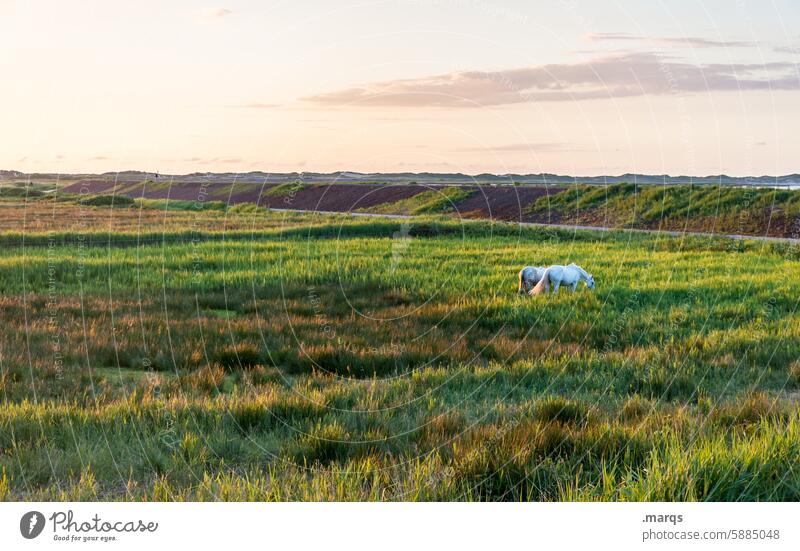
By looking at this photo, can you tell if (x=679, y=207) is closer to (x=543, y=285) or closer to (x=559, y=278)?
(x=559, y=278)

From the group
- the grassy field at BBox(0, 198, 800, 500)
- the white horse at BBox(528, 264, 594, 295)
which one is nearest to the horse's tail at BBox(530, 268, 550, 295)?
the white horse at BBox(528, 264, 594, 295)

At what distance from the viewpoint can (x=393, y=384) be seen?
A: 24.4ft

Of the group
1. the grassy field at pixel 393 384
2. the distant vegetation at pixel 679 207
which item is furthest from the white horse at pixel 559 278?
the distant vegetation at pixel 679 207

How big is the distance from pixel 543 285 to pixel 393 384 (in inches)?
292

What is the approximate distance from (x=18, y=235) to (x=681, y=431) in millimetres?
27541

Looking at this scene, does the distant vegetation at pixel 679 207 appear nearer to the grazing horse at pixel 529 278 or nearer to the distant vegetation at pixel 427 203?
the distant vegetation at pixel 427 203

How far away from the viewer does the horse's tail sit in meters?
13.9

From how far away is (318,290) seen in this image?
14242 millimetres

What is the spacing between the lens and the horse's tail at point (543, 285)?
45.7ft

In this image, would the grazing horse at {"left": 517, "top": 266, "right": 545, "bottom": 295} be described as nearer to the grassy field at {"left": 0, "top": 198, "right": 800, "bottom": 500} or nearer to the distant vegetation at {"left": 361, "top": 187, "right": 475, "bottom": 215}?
the grassy field at {"left": 0, "top": 198, "right": 800, "bottom": 500}

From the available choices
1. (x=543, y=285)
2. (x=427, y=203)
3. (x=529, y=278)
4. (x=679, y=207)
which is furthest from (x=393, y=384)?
(x=427, y=203)

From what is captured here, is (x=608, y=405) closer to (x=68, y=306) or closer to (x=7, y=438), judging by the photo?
(x=7, y=438)

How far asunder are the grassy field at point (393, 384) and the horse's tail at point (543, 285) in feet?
2.03
